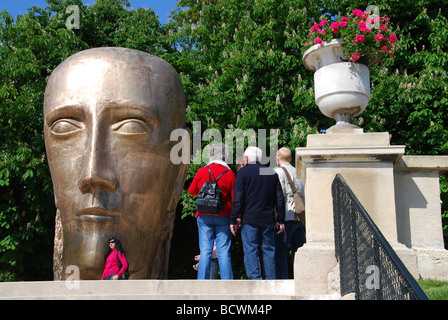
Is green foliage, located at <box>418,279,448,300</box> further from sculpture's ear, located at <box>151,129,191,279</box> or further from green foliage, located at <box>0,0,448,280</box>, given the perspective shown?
green foliage, located at <box>0,0,448,280</box>

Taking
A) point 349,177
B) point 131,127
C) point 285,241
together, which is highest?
point 131,127

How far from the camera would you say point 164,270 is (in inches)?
226

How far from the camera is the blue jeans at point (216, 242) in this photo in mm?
5246

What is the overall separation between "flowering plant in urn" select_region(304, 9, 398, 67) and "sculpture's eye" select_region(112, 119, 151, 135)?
2.07m

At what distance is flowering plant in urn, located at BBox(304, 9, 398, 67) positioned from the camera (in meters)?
5.05

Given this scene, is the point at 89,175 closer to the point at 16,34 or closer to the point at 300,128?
the point at 300,128

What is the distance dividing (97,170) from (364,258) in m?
3.00

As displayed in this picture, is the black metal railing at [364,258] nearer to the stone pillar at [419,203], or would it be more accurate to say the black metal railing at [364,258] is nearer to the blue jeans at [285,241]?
the stone pillar at [419,203]

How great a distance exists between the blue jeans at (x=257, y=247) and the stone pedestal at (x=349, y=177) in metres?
0.59

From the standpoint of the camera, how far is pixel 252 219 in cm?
514

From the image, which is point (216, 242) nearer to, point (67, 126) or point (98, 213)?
point (98, 213)

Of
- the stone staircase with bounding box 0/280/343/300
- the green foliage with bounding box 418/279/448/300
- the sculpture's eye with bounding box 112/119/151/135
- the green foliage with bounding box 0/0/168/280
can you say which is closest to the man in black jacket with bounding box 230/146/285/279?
the stone staircase with bounding box 0/280/343/300

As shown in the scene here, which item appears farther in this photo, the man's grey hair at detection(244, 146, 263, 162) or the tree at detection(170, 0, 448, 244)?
the tree at detection(170, 0, 448, 244)

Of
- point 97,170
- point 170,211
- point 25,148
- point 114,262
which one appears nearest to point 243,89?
point 25,148
